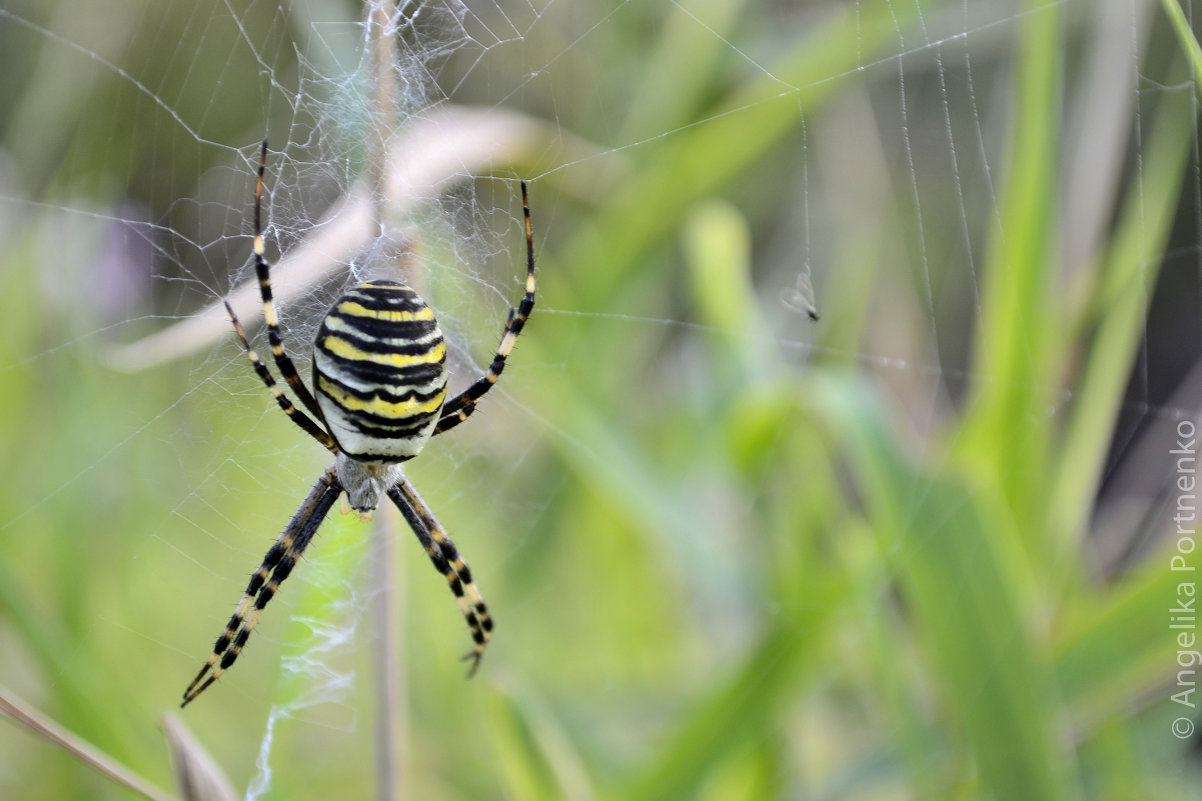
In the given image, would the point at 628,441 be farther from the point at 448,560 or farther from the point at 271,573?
the point at 271,573

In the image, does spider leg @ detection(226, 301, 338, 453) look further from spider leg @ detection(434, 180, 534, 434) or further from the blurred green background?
spider leg @ detection(434, 180, 534, 434)

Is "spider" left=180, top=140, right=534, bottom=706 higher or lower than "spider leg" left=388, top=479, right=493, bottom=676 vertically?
higher

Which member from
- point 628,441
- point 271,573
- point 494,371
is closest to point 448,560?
point 271,573

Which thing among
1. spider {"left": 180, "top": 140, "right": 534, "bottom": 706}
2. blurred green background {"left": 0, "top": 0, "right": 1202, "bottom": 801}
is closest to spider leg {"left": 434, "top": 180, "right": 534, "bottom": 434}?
spider {"left": 180, "top": 140, "right": 534, "bottom": 706}

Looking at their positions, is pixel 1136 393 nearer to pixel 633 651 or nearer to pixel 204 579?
pixel 633 651

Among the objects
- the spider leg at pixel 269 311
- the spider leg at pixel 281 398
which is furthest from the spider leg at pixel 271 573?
the spider leg at pixel 269 311
